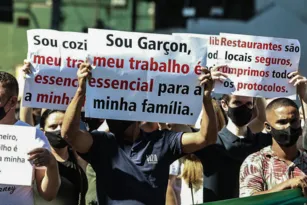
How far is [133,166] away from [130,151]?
0.12 metres

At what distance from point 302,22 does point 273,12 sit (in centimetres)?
143

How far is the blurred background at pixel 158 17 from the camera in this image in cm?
2338

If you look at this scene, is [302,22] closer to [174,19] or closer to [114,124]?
[174,19]

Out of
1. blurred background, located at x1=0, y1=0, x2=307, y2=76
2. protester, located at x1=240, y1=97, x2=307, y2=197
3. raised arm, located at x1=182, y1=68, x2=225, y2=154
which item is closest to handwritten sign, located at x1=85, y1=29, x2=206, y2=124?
raised arm, located at x1=182, y1=68, x2=225, y2=154

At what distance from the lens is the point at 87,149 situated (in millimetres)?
5469

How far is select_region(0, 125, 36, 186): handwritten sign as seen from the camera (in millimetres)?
5262

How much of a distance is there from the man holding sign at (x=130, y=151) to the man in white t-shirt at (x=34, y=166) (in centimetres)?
21

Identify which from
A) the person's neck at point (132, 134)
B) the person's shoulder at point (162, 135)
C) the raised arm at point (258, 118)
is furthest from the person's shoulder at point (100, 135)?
the raised arm at point (258, 118)

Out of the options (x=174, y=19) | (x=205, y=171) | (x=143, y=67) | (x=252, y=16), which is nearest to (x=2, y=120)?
(x=143, y=67)

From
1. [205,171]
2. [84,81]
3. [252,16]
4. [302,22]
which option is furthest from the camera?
[252,16]

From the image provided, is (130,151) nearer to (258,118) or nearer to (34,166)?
(34,166)

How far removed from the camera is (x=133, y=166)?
17.9 feet

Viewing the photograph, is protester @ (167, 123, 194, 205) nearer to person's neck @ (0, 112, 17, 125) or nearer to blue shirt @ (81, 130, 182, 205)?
blue shirt @ (81, 130, 182, 205)

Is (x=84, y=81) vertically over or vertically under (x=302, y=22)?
under
